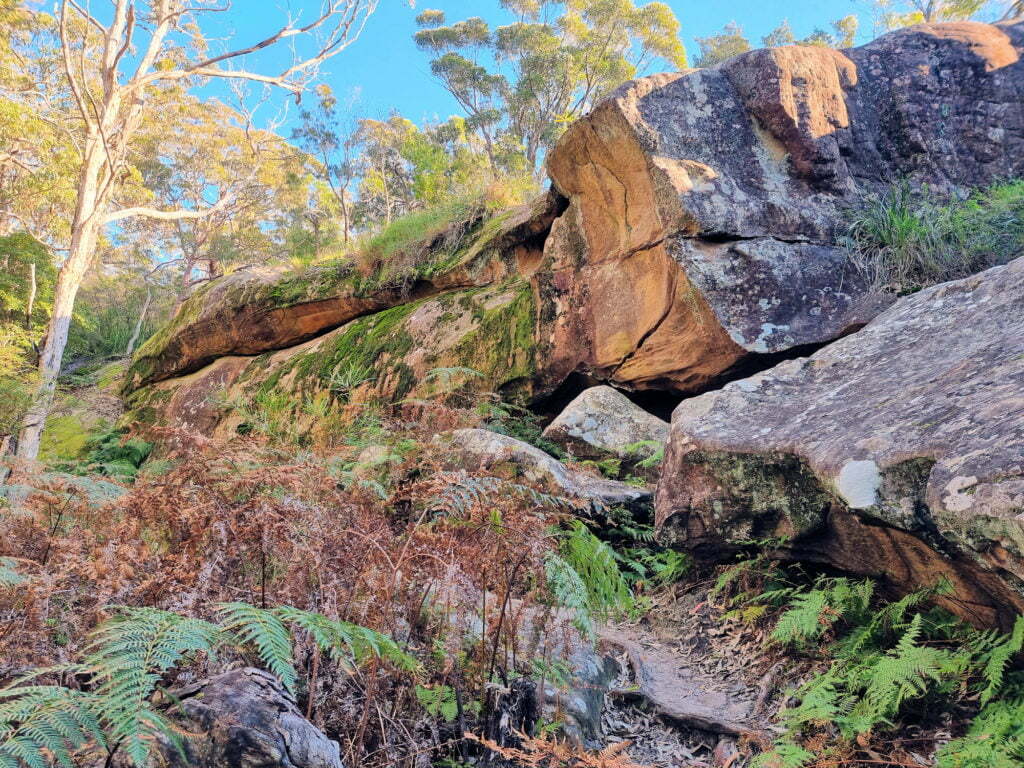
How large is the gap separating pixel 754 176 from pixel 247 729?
6372mm

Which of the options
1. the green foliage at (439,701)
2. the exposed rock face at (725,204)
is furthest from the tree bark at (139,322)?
the green foliage at (439,701)

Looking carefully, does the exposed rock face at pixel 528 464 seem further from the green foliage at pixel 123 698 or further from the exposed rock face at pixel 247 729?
the green foliage at pixel 123 698

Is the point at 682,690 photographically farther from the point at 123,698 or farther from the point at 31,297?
the point at 31,297

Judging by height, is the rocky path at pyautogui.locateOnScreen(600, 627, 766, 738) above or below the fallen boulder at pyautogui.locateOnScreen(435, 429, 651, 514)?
below

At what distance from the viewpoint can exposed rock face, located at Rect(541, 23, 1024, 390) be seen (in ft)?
19.5

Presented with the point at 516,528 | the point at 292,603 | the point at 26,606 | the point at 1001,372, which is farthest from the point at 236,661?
the point at 1001,372

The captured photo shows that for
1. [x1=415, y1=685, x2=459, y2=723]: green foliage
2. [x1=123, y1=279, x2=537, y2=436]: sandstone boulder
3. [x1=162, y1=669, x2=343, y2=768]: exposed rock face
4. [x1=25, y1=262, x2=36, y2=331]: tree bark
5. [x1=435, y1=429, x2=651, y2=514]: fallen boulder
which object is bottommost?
[x1=415, y1=685, x2=459, y2=723]: green foliage

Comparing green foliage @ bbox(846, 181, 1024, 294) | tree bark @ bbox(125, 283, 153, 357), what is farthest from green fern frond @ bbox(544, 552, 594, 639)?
tree bark @ bbox(125, 283, 153, 357)

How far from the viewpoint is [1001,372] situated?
265 cm

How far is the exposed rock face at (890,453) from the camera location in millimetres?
2100

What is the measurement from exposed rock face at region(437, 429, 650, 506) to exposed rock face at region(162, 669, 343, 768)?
271 centimetres

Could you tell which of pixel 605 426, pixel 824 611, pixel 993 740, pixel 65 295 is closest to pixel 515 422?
pixel 605 426

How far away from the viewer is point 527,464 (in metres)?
4.59

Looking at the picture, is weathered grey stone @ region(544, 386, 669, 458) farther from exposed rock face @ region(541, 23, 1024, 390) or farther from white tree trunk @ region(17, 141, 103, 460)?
white tree trunk @ region(17, 141, 103, 460)
